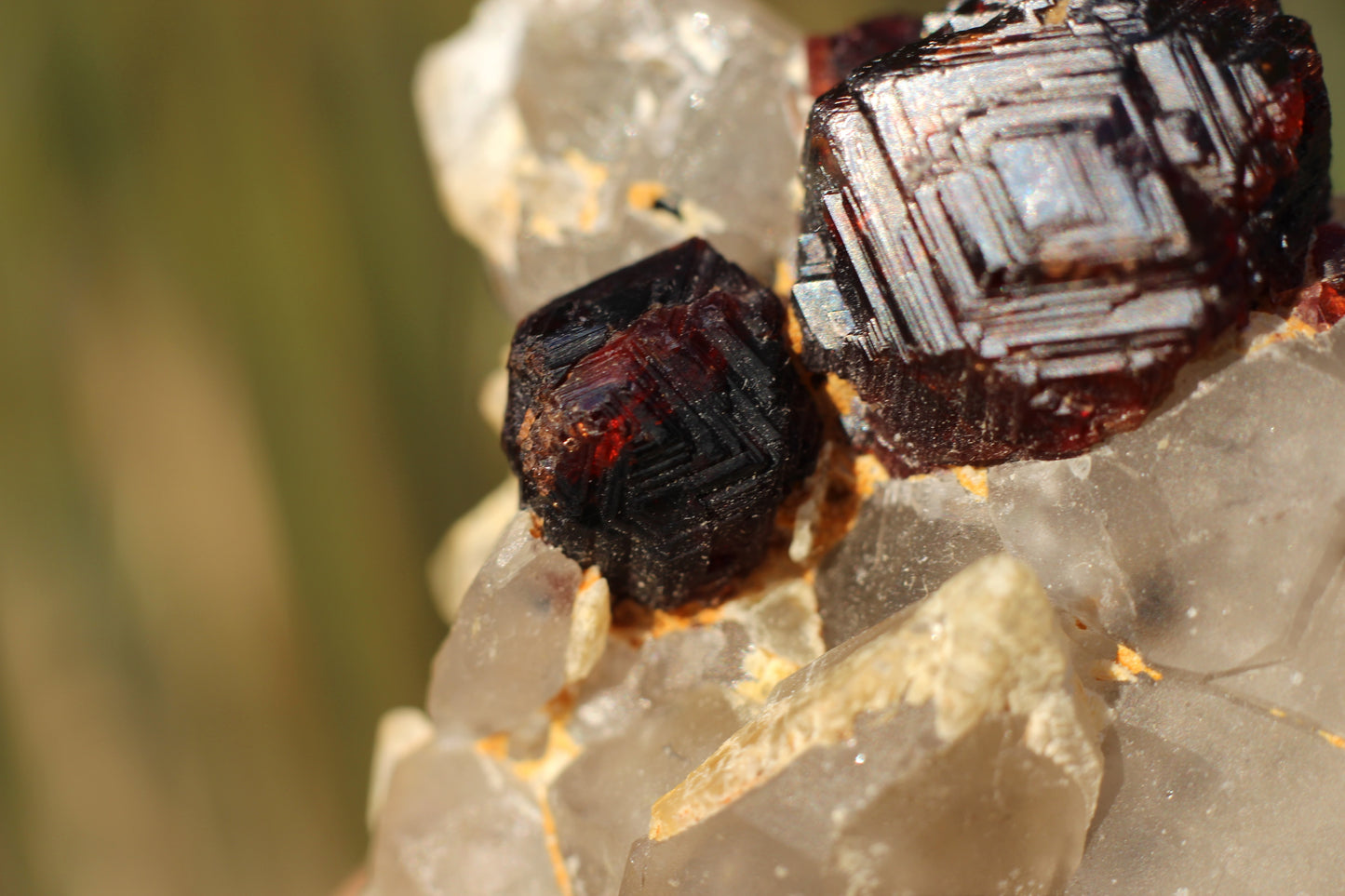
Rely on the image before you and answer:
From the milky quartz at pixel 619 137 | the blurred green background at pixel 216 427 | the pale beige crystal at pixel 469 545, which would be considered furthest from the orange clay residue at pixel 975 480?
the blurred green background at pixel 216 427

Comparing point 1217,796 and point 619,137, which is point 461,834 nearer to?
Answer: point 1217,796

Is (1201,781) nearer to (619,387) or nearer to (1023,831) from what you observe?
(1023,831)

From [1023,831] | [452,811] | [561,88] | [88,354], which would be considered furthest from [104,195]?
[1023,831]

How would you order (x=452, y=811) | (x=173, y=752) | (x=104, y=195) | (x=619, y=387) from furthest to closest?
1. (x=173, y=752)
2. (x=104, y=195)
3. (x=452, y=811)
4. (x=619, y=387)

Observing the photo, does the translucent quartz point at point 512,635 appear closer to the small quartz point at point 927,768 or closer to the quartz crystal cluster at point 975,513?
the quartz crystal cluster at point 975,513

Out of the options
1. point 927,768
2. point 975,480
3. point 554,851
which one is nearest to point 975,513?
point 975,480

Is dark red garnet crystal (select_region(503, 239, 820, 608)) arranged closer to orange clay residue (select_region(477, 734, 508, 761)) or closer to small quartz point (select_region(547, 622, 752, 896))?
small quartz point (select_region(547, 622, 752, 896))

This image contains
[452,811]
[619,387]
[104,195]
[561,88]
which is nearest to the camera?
[619,387]

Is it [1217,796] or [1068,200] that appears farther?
[1217,796]
